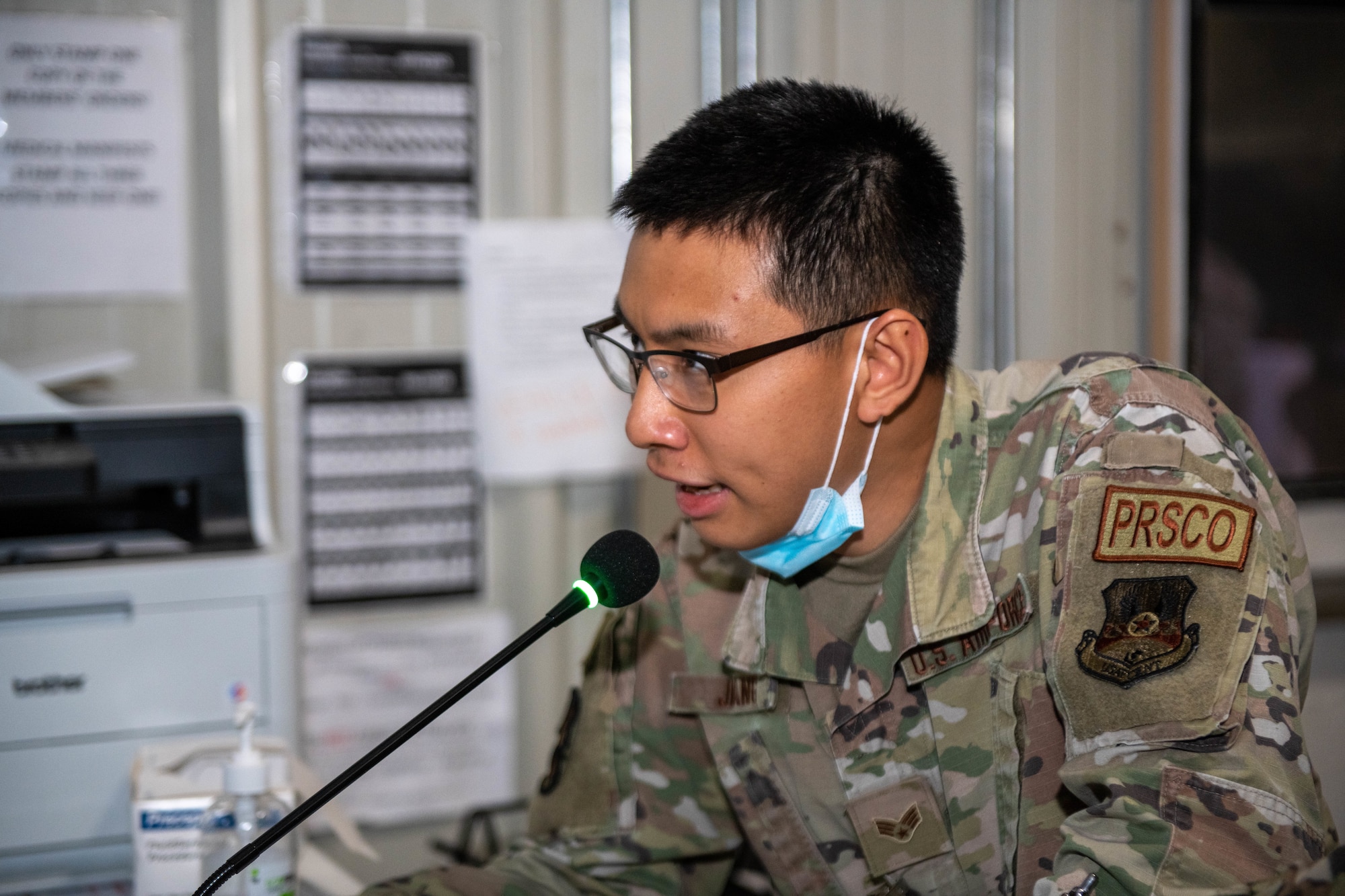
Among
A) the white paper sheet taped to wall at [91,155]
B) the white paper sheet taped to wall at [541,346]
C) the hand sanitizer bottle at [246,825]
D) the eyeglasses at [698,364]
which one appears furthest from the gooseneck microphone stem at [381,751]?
the white paper sheet taped to wall at [91,155]

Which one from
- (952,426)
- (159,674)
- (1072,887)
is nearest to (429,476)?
(159,674)

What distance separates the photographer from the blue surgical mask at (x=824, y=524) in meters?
0.99

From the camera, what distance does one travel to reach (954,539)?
3.38 ft

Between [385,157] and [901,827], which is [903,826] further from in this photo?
[385,157]

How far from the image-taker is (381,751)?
0.76 m

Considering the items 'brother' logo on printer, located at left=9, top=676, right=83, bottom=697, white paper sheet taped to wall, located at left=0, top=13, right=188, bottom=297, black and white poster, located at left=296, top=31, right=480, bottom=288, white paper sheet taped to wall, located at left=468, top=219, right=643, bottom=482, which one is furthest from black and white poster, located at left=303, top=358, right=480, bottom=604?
'brother' logo on printer, located at left=9, top=676, right=83, bottom=697

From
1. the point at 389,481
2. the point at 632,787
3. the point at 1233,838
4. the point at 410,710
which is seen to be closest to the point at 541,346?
the point at 389,481

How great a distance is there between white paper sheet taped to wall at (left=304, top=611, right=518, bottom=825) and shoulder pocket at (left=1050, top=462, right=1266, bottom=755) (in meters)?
1.22

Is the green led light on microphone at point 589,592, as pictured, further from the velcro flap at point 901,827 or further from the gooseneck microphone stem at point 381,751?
the velcro flap at point 901,827

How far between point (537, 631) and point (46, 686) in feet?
2.25

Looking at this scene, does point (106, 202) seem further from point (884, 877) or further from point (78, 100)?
point (884, 877)

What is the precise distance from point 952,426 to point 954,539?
0.11 m

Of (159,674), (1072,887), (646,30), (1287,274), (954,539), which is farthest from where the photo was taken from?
(1287,274)

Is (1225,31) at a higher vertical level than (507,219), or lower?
higher
